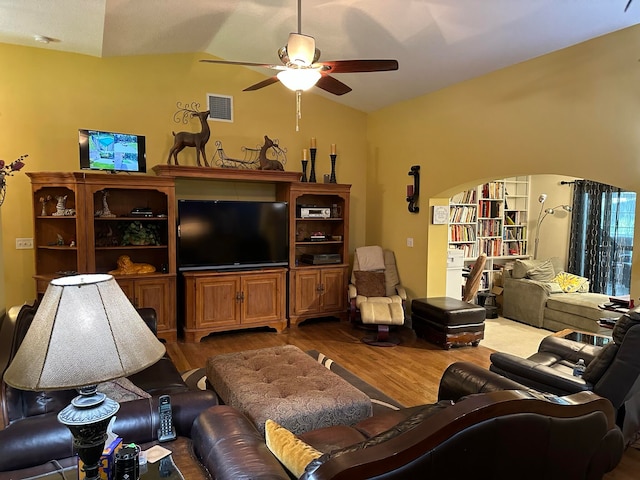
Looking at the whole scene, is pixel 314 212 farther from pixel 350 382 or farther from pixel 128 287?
pixel 350 382

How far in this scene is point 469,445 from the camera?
132cm

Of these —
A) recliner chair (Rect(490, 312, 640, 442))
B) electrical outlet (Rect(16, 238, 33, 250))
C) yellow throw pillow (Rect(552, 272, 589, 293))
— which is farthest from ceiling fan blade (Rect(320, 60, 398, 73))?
yellow throw pillow (Rect(552, 272, 589, 293))

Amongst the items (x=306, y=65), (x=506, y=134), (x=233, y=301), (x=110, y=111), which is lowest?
(x=233, y=301)

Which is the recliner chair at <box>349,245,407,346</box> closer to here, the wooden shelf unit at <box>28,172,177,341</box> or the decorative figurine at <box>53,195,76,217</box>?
the wooden shelf unit at <box>28,172,177,341</box>

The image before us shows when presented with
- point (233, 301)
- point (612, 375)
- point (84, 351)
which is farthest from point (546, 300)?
point (84, 351)

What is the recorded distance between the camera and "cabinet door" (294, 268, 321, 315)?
18.4ft

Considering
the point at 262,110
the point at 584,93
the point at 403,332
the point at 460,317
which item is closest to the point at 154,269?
the point at 262,110

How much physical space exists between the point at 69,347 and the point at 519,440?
1.41 metres

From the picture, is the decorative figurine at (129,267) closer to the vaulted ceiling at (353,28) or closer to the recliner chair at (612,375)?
the vaulted ceiling at (353,28)

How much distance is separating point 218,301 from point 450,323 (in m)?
2.68

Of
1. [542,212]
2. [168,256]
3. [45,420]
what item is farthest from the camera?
[542,212]

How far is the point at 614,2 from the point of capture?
3.06 m

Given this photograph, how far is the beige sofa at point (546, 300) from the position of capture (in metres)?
5.43

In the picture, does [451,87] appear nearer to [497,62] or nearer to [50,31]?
[497,62]
